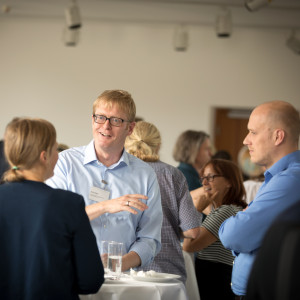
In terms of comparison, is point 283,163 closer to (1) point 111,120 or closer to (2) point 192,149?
(1) point 111,120

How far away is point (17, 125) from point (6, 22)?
843cm

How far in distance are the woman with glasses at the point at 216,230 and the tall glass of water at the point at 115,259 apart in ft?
4.17

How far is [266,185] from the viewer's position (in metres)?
2.54

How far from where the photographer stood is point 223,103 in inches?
388

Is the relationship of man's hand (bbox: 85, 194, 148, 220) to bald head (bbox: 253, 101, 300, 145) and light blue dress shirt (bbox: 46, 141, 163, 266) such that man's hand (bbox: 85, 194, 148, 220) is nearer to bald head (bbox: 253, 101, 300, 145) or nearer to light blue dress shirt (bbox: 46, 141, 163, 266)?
light blue dress shirt (bbox: 46, 141, 163, 266)

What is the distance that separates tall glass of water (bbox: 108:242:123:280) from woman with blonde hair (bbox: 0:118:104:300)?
504 millimetres

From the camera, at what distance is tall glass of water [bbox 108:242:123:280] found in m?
2.48

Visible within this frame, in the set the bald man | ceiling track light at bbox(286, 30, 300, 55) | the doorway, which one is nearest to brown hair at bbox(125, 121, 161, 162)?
the bald man

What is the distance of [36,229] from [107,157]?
1047 millimetres

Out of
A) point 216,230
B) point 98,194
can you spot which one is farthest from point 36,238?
point 216,230

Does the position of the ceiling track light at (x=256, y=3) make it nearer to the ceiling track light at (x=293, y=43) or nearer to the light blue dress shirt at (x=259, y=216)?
the ceiling track light at (x=293, y=43)

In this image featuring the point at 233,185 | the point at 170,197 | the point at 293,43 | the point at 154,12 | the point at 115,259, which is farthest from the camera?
the point at 154,12

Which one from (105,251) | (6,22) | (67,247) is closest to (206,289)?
(105,251)

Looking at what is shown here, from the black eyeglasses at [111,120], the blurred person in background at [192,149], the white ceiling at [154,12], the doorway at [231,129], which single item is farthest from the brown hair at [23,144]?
the doorway at [231,129]
